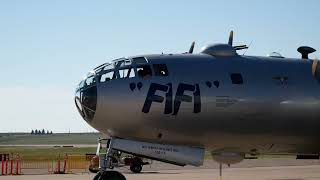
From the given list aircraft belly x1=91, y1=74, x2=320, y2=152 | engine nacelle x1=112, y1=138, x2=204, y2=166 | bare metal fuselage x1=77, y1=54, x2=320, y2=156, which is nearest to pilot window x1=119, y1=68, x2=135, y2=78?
bare metal fuselage x1=77, y1=54, x2=320, y2=156

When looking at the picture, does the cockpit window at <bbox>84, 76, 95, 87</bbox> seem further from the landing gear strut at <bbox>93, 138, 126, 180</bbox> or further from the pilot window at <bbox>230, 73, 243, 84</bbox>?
the pilot window at <bbox>230, 73, 243, 84</bbox>

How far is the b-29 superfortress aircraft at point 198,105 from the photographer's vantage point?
48.7 feet

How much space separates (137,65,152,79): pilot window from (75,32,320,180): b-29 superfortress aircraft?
0.10ft

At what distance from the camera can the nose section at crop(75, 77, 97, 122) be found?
14.7 meters

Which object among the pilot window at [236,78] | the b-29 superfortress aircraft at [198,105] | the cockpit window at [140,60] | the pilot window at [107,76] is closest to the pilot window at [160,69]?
the b-29 superfortress aircraft at [198,105]

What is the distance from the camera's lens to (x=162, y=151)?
50.5ft

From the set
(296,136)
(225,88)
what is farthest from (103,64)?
(296,136)

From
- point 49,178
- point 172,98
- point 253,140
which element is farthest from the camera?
point 49,178

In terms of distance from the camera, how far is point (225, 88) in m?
15.5

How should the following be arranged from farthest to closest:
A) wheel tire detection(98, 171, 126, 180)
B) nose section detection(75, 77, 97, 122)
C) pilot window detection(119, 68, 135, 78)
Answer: wheel tire detection(98, 171, 126, 180)
pilot window detection(119, 68, 135, 78)
nose section detection(75, 77, 97, 122)

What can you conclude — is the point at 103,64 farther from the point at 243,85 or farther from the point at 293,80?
the point at 293,80

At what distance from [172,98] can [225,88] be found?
66.9 inches

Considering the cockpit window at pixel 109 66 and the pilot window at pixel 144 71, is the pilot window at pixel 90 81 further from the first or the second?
the pilot window at pixel 144 71

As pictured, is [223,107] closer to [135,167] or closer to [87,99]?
[87,99]
